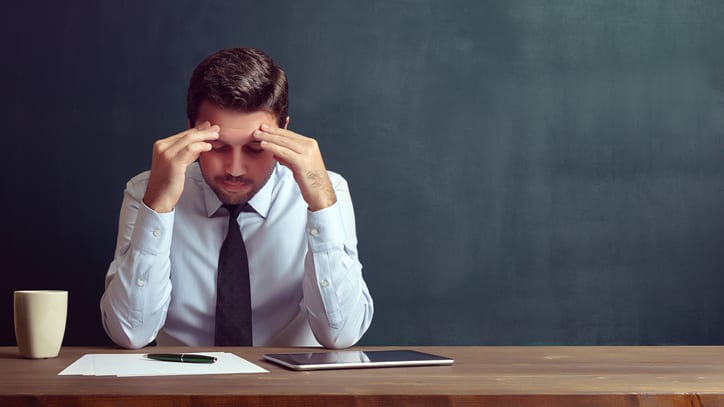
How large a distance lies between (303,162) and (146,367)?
2.14 ft

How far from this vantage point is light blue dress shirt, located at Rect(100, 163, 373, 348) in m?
1.57

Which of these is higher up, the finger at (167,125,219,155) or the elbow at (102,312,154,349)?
the finger at (167,125,219,155)

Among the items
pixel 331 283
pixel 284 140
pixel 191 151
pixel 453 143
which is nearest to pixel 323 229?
pixel 331 283

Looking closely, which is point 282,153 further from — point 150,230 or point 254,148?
point 150,230

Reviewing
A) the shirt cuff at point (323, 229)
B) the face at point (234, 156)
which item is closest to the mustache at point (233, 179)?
the face at point (234, 156)

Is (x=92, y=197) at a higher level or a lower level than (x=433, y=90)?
lower

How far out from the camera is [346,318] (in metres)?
1.61

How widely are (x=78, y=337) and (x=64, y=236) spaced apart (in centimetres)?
32

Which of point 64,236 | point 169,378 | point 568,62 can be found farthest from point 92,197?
point 568,62

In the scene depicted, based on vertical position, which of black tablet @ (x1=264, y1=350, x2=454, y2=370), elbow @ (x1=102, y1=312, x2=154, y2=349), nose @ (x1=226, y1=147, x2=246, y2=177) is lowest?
elbow @ (x1=102, y1=312, x2=154, y2=349)

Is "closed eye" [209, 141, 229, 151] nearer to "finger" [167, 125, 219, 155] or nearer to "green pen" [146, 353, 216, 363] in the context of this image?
"finger" [167, 125, 219, 155]

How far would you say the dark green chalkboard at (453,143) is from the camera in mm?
2275

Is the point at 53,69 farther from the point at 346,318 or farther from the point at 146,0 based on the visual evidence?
the point at 346,318

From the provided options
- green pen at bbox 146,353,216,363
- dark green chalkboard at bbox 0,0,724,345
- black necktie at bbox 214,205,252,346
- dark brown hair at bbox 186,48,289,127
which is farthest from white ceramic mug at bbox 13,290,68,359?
dark green chalkboard at bbox 0,0,724,345
